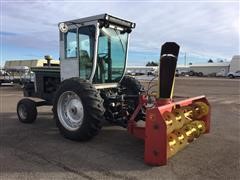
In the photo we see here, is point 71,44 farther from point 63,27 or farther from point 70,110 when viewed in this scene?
point 70,110

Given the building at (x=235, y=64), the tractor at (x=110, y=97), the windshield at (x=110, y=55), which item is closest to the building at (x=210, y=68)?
the building at (x=235, y=64)

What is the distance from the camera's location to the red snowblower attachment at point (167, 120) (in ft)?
16.8

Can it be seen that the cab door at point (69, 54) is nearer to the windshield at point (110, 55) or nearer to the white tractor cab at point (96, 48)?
the white tractor cab at point (96, 48)

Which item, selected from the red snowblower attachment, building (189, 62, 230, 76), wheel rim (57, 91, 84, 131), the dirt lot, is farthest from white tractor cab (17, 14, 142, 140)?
building (189, 62, 230, 76)

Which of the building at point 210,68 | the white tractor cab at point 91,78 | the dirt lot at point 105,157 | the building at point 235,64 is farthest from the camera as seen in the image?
the building at point 210,68

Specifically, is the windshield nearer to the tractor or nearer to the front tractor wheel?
the tractor

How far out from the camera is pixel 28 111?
339 inches

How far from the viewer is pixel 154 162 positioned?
5176 mm

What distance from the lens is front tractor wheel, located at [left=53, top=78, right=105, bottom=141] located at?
6.21m

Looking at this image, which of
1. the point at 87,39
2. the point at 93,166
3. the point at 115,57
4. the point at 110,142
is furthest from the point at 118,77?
the point at 93,166

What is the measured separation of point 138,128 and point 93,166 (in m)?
1.19

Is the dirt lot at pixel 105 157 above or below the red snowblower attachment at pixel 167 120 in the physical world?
below

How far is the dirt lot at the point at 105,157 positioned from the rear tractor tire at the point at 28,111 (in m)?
0.69

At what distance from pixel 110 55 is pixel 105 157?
290 cm
